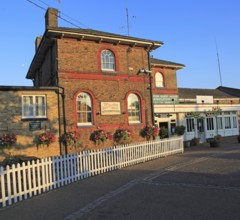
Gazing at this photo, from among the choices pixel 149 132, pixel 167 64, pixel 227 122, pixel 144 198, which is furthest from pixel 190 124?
pixel 144 198

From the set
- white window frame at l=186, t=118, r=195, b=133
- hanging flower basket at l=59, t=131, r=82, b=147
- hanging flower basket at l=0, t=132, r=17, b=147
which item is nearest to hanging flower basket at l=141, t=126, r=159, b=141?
hanging flower basket at l=59, t=131, r=82, b=147

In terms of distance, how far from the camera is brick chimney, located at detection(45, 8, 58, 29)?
687 inches

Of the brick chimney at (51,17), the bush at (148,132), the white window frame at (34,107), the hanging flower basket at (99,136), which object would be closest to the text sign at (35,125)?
the white window frame at (34,107)

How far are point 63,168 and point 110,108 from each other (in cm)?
764

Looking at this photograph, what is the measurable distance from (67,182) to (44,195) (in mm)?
1434

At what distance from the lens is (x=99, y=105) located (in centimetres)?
1625

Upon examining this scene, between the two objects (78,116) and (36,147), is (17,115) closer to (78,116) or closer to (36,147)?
(36,147)

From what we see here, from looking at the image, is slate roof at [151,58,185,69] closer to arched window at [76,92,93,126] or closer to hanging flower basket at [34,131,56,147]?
arched window at [76,92,93,126]

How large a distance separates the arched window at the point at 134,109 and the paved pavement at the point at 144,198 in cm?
768

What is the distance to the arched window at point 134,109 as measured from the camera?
1766 cm

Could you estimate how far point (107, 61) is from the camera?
55.9ft

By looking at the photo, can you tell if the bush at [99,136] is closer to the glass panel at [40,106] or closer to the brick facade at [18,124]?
the brick facade at [18,124]

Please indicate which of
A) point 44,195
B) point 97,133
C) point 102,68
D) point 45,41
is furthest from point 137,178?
point 45,41

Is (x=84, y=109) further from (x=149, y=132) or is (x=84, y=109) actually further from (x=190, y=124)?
(x=190, y=124)
